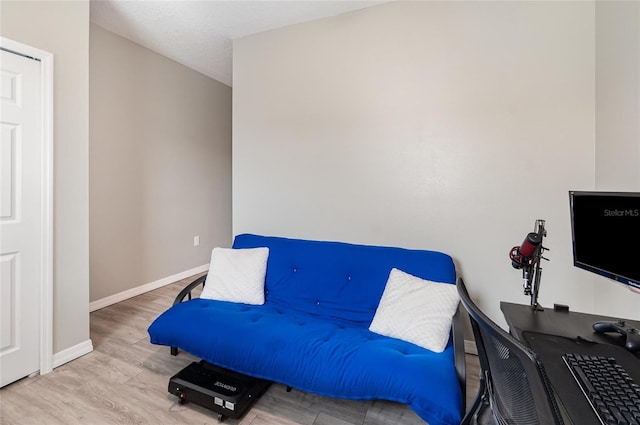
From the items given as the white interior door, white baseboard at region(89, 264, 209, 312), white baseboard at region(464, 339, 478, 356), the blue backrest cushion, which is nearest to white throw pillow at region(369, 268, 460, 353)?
the blue backrest cushion

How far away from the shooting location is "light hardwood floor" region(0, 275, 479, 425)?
1.55 metres

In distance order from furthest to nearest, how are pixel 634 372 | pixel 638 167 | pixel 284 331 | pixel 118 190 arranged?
1. pixel 118 190
2. pixel 284 331
3. pixel 638 167
4. pixel 634 372

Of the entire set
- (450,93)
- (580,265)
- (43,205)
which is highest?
(450,93)

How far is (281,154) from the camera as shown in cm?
275

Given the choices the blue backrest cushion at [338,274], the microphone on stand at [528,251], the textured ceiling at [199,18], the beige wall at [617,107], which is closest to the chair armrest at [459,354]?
the blue backrest cushion at [338,274]

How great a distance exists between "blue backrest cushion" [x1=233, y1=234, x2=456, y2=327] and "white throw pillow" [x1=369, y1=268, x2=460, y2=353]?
15cm

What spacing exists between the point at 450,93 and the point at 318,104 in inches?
42.1

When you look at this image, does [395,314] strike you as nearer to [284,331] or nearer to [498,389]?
[284,331]

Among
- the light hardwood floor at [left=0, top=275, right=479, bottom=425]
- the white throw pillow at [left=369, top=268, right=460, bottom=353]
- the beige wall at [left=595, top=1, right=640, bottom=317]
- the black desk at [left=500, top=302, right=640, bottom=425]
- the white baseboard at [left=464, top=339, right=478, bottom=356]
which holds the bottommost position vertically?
the light hardwood floor at [left=0, top=275, right=479, bottom=425]

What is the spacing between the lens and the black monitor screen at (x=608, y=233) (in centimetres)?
104

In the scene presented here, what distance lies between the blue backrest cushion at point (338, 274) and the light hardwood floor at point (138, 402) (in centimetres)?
56

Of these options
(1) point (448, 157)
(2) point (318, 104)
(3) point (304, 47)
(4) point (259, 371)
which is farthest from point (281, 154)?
(4) point (259, 371)

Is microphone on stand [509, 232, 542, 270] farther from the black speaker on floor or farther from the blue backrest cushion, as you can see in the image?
the black speaker on floor

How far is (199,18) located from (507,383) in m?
3.20
